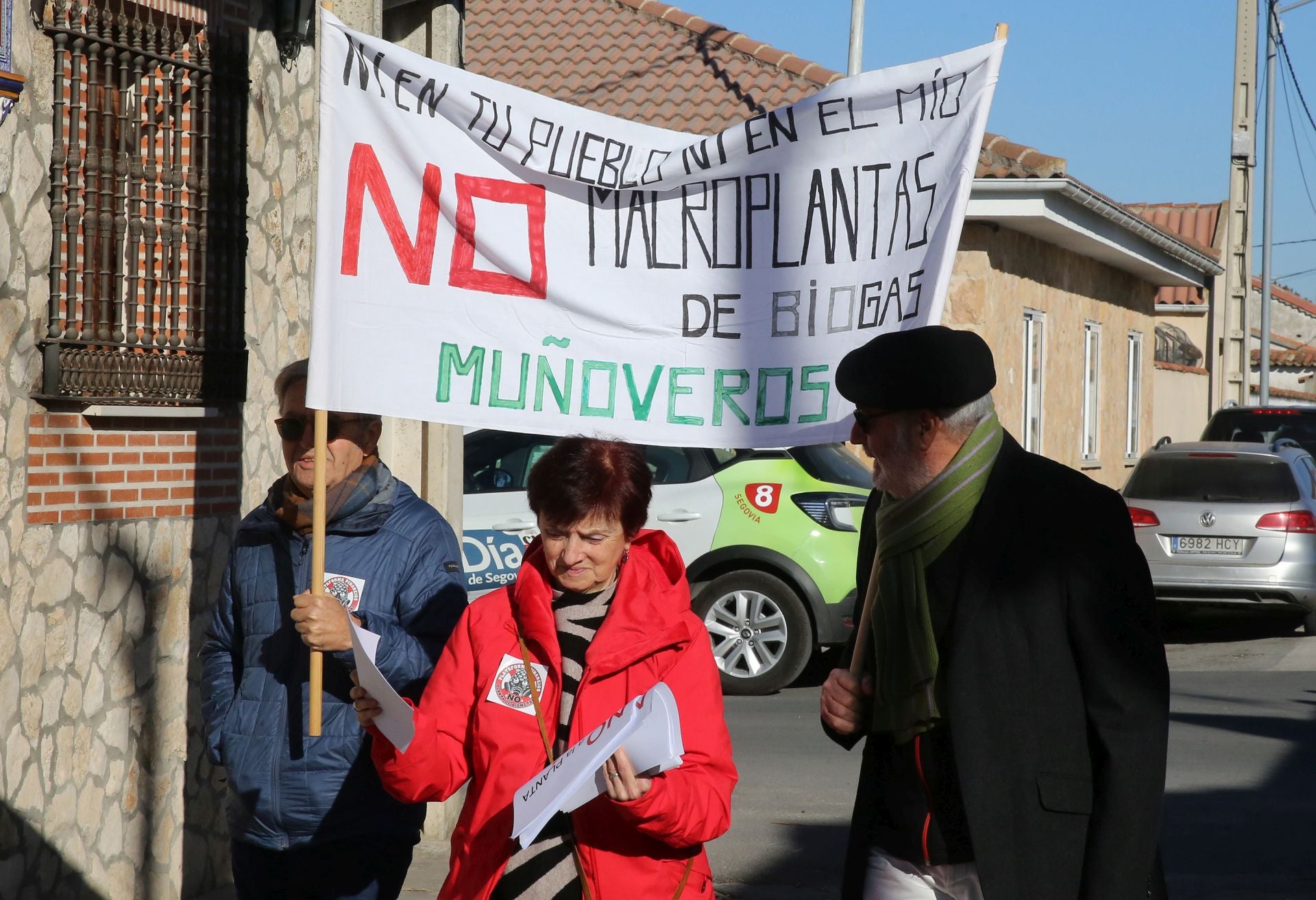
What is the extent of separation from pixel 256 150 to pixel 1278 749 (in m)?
6.44

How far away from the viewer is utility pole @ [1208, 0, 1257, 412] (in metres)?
25.8

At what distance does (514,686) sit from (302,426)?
1031mm

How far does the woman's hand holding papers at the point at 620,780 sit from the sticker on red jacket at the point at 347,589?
1.08 metres

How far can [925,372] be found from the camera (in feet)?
9.57

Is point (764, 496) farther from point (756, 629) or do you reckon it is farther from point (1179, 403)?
point (1179, 403)

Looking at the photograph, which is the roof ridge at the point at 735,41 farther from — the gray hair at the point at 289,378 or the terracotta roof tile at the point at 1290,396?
the terracotta roof tile at the point at 1290,396

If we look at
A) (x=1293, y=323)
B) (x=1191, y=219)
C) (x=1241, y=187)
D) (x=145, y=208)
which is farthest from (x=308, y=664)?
(x=1293, y=323)

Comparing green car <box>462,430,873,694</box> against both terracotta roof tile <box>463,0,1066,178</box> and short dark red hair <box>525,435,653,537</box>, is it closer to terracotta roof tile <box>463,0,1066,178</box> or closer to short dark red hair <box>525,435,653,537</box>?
terracotta roof tile <box>463,0,1066,178</box>

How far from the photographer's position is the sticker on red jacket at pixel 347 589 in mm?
3629

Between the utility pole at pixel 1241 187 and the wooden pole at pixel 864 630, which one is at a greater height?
the utility pole at pixel 1241 187

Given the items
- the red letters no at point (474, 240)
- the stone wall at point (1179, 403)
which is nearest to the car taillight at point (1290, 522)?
the red letters no at point (474, 240)

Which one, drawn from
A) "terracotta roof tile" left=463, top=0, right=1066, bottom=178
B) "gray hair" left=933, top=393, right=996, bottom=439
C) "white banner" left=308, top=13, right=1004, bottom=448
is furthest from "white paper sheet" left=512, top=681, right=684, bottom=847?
"terracotta roof tile" left=463, top=0, right=1066, bottom=178

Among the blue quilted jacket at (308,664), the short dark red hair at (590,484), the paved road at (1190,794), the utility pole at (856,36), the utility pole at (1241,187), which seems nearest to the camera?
the short dark red hair at (590,484)

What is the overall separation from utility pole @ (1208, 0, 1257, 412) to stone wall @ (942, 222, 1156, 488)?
53.9 inches
